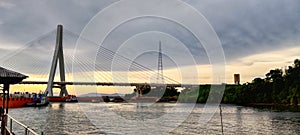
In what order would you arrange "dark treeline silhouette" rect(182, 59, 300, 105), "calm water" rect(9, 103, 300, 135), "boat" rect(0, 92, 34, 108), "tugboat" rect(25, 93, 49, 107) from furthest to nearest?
"dark treeline silhouette" rect(182, 59, 300, 105) < "tugboat" rect(25, 93, 49, 107) < "boat" rect(0, 92, 34, 108) < "calm water" rect(9, 103, 300, 135)

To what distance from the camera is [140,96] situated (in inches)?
3184

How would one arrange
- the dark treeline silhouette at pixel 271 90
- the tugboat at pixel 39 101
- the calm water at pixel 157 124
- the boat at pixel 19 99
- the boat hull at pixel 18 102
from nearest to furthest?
1. the calm water at pixel 157 124
2. the boat hull at pixel 18 102
3. the boat at pixel 19 99
4. the tugboat at pixel 39 101
5. the dark treeline silhouette at pixel 271 90

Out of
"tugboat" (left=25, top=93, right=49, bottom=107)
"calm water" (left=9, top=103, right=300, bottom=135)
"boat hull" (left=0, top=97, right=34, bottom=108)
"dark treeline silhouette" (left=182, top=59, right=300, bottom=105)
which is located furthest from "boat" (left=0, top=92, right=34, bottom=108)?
"dark treeline silhouette" (left=182, top=59, right=300, bottom=105)

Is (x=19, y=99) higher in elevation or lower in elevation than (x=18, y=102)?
higher

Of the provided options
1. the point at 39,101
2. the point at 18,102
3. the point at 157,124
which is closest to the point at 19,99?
the point at 18,102

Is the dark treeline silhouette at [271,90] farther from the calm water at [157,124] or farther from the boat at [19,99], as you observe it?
the boat at [19,99]

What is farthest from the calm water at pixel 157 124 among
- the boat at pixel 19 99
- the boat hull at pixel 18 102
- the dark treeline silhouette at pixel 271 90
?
the dark treeline silhouette at pixel 271 90

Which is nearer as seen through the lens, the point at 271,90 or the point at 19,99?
the point at 19,99

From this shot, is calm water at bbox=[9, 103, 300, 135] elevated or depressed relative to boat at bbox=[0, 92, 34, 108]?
depressed

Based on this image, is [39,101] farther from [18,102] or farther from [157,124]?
[157,124]

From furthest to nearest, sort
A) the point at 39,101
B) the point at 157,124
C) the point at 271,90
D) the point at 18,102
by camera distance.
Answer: the point at 271,90 < the point at 39,101 < the point at 18,102 < the point at 157,124

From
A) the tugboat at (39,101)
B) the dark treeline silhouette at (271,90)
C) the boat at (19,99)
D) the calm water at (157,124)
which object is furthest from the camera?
the dark treeline silhouette at (271,90)

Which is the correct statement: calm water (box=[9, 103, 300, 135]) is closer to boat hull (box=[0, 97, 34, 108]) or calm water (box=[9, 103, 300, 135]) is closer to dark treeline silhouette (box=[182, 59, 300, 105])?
boat hull (box=[0, 97, 34, 108])

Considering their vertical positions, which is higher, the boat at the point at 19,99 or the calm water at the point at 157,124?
the boat at the point at 19,99
